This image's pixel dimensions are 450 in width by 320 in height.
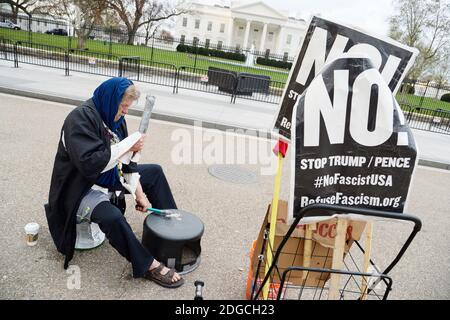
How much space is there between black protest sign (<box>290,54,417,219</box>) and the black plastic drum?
1393mm

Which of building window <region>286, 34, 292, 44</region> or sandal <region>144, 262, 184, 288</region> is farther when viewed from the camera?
building window <region>286, 34, 292, 44</region>

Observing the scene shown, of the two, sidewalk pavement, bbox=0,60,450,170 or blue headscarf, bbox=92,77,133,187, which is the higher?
blue headscarf, bbox=92,77,133,187

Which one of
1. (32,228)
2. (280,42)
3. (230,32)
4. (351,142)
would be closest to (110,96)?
(32,228)

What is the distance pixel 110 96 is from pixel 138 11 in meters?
37.4

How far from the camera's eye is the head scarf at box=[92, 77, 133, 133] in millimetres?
2775

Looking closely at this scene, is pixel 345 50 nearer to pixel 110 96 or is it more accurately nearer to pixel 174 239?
pixel 110 96

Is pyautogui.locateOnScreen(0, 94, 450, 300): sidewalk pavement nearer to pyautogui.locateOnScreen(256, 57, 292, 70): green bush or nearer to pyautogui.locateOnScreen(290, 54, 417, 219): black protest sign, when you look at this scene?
pyautogui.locateOnScreen(290, 54, 417, 219): black protest sign

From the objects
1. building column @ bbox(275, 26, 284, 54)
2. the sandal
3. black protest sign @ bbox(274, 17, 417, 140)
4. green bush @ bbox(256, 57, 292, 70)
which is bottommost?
the sandal

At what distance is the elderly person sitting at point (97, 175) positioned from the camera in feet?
8.75

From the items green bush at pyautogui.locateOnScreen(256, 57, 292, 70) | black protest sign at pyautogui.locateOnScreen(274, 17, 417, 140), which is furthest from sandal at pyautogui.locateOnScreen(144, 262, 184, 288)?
green bush at pyautogui.locateOnScreen(256, 57, 292, 70)

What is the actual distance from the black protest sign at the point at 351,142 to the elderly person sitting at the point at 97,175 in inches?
60.3
